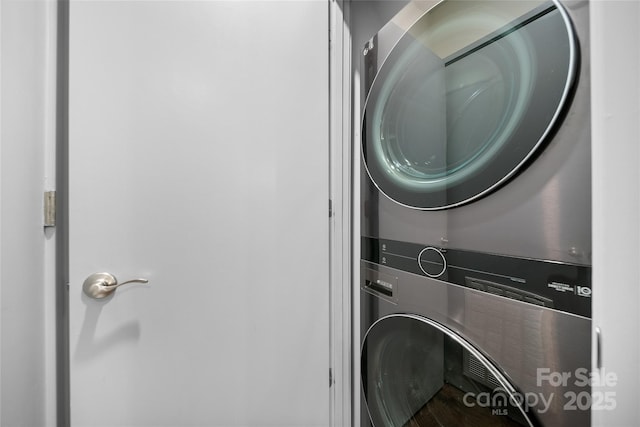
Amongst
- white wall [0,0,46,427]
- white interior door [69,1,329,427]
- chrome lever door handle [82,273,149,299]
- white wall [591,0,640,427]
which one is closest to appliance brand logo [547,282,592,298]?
white wall [591,0,640,427]

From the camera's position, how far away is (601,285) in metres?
0.30

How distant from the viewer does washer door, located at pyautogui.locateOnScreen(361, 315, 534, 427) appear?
55 cm

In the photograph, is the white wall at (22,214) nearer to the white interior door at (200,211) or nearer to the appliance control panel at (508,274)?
the white interior door at (200,211)

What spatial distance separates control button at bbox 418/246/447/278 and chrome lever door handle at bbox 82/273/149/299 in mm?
871

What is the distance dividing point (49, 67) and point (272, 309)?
103 cm

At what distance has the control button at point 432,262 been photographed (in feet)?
2.14

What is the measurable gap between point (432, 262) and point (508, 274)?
180 mm

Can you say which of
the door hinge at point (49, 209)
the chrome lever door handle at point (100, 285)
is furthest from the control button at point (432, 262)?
the door hinge at point (49, 209)

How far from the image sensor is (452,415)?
2.16 ft

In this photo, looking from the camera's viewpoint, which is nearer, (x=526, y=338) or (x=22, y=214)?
(x=526, y=338)

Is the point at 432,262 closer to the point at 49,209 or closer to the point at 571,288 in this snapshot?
the point at 571,288

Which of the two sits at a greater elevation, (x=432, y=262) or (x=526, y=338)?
(x=432, y=262)

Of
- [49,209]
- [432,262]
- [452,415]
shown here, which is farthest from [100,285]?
[452,415]

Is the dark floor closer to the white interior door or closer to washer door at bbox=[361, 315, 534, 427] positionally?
washer door at bbox=[361, 315, 534, 427]
